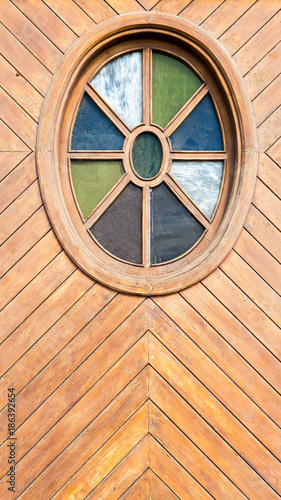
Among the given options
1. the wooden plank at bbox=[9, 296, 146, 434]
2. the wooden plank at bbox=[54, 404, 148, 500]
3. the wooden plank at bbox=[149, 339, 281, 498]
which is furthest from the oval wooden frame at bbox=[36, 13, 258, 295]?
the wooden plank at bbox=[54, 404, 148, 500]

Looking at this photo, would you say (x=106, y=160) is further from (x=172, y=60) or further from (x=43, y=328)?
(x=43, y=328)

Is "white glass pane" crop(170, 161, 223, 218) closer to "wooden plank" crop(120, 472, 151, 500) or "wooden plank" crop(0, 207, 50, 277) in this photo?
"wooden plank" crop(0, 207, 50, 277)

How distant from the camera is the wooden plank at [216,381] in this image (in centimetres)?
252

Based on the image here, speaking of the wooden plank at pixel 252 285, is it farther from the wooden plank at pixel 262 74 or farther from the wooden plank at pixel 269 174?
the wooden plank at pixel 262 74

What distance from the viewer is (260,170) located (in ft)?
8.64

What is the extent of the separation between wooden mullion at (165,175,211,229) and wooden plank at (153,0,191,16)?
2.96ft

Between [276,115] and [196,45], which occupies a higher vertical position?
[196,45]

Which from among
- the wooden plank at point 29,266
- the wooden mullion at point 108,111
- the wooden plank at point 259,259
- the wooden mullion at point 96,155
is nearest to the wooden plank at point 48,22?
the wooden mullion at point 108,111

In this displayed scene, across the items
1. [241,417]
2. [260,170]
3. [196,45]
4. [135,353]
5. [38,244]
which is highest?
[196,45]

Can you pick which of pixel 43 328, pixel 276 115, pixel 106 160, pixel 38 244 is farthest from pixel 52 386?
pixel 276 115

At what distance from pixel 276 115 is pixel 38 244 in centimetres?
147

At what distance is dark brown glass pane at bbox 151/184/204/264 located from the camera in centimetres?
268

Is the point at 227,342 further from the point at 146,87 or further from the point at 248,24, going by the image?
the point at 248,24

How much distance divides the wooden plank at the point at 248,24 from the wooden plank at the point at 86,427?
171 centimetres
